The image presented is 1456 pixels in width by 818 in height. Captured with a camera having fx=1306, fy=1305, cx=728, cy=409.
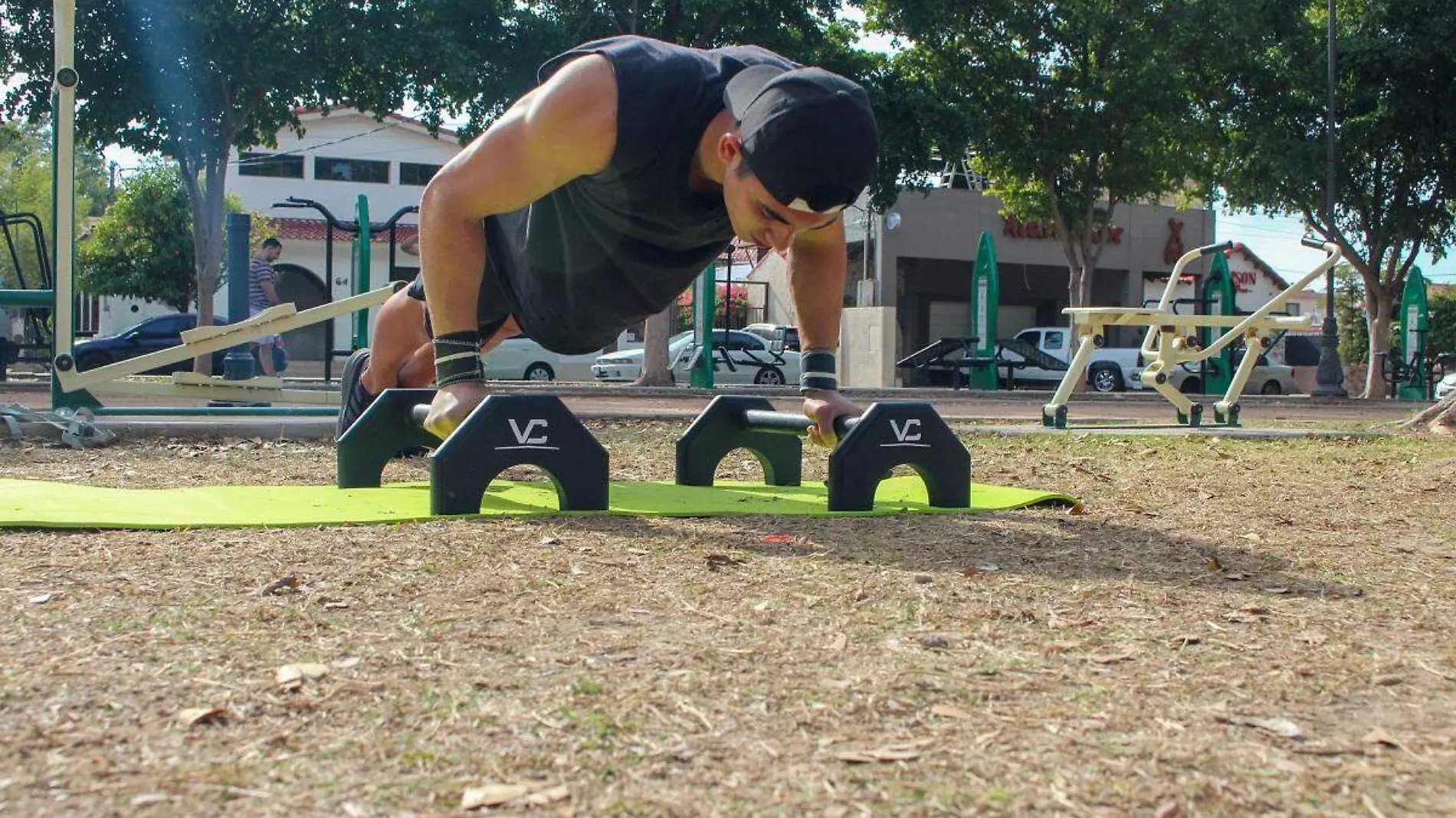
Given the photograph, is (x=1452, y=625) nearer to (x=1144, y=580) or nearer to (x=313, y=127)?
(x=1144, y=580)

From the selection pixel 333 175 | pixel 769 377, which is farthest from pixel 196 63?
pixel 333 175

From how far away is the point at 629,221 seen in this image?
357 centimetres

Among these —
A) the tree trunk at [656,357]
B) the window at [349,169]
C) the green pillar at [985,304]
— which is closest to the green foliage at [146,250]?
the window at [349,169]

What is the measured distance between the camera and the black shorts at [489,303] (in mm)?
4105

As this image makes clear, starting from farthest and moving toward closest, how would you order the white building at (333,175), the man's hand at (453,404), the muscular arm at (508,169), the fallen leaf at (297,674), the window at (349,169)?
1. the window at (349,169)
2. the white building at (333,175)
3. the man's hand at (453,404)
4. the muscular arm at (508,169)
5. the fallen leaf at (297,674)

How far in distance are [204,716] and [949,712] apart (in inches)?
38.5

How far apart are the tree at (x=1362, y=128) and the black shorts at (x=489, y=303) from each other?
1908cm

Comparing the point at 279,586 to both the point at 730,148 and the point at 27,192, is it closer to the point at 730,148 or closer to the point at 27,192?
the point at 730,148

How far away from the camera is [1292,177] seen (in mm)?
20953

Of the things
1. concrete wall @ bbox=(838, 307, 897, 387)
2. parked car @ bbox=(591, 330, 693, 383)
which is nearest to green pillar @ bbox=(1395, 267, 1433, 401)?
concrete wall @ bbox=(838, 307, 897, 387)

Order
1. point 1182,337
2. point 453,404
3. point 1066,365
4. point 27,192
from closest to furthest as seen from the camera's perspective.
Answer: point 453,404, point 1182,337, point 1066,365, point 27,192

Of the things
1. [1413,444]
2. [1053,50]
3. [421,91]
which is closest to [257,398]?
[1413,444]

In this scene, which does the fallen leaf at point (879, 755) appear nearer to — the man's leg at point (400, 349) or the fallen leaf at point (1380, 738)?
the fallen leaf at point (1380, 738)

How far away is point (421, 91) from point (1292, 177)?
13.6 metres
